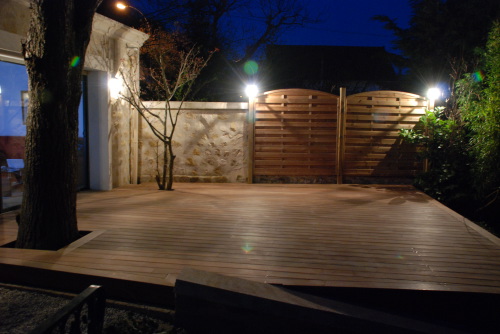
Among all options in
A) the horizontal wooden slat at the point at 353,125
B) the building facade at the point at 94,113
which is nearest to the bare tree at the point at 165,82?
the building facade at the point at 94,113

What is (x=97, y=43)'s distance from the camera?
271 inches

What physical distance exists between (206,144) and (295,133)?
1972mm

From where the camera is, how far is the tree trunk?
355 centimetres

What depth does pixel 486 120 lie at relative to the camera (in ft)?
19.9

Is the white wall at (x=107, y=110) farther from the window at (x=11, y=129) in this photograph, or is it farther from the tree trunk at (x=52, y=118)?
the tree trunk at (x=52, y=118)

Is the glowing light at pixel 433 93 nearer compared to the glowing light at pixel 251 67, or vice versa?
the glowing light at pixel 433 93

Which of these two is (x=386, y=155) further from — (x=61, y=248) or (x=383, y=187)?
(x=61, y=248)

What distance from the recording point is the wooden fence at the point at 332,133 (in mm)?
8312

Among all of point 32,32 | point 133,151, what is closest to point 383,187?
point 133,151

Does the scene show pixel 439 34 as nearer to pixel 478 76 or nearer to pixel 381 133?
pixel 381 133

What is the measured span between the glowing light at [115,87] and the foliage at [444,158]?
5.99 m

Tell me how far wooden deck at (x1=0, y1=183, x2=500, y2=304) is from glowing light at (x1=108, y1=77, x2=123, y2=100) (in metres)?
2.10

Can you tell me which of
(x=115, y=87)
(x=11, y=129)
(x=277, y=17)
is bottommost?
(x=11, y=129)

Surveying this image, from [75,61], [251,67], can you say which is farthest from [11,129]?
[251,67]
